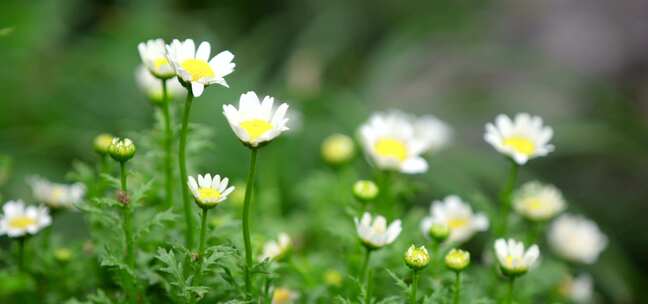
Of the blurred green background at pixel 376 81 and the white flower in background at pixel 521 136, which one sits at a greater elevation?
the blurred green background at pixel 376 81

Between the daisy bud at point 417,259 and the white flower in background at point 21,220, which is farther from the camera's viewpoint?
the white flower in background at point 21,220

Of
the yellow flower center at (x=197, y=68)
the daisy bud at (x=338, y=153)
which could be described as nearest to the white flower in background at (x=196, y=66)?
the yellow flower center at (x=197, y=68)

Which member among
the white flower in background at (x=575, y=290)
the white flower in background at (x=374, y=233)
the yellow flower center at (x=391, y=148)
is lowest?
the white flower in background at (x=575, y=290)

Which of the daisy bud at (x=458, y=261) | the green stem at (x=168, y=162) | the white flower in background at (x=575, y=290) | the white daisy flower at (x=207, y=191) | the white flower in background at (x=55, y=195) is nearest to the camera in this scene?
the white daisy flower at (x=207, y=191)

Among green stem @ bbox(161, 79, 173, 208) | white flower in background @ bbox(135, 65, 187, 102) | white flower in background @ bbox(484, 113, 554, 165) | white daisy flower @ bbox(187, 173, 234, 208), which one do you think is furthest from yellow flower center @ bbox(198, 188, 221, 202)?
white flower in background @ bbox(484, 113, 554, 165)

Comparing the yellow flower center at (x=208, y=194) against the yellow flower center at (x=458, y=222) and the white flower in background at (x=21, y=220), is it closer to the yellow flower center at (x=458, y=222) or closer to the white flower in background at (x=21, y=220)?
the white flower in background at (x=21, y=220)

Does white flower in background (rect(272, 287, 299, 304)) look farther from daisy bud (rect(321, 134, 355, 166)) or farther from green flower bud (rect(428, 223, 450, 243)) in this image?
daisy bud (rect(321, 134, 355, 166))

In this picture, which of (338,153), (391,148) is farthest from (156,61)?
(338,153)

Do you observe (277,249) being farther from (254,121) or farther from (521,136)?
Result: (521,136)
